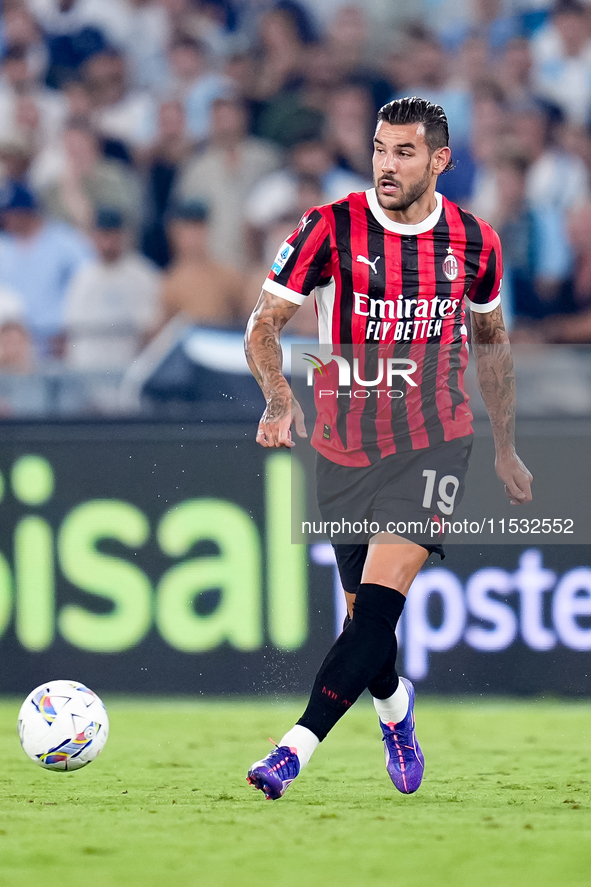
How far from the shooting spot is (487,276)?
396cm

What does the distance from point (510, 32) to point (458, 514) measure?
446cm

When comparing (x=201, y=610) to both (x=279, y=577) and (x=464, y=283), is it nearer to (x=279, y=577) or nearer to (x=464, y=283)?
(x=279, y=577)

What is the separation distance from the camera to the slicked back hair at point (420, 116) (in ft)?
12.2

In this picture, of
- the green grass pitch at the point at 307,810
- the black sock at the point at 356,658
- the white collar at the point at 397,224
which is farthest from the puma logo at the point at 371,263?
the green grass pitch at the point at 307,810

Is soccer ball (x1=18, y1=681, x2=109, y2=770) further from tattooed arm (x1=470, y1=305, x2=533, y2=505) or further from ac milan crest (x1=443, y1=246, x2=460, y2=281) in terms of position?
ac milan crest (x1=443, y1=246, x2=460, y2=281)

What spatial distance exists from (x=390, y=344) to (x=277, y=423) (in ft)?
1.93

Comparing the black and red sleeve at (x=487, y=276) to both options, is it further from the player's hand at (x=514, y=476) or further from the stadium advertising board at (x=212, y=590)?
the stadium advertising board at (x=212, y=590)

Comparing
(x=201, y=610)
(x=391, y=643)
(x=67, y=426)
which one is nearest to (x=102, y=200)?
(x=67, y=426)

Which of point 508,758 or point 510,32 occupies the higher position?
point 510,32

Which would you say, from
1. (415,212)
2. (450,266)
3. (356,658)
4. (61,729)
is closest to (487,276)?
(450,266)

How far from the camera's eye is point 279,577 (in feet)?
18.8

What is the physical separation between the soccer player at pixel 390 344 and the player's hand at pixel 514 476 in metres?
0.32

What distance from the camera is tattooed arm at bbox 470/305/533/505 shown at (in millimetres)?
4125

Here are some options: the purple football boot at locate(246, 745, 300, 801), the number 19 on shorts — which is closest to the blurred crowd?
the number 19 on shorts
